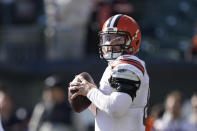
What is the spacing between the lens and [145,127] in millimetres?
4789

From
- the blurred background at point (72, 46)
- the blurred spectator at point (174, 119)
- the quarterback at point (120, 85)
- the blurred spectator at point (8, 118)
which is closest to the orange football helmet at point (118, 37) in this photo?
the quarterback at point (120, 85)

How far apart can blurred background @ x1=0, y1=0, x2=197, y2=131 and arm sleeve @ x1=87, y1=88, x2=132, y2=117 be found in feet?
17.9

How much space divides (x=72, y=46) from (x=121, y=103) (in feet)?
22.5

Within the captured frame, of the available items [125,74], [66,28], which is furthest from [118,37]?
[66,28]

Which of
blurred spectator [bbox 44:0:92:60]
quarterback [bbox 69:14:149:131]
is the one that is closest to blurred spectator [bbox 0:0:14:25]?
blurred spectator [bbox 44:0:92:60]

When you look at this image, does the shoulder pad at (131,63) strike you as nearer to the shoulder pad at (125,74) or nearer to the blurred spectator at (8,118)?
the shoulder pad at (125,74)

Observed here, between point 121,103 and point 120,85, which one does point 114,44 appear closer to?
point 120,85

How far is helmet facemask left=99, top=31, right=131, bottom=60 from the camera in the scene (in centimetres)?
468

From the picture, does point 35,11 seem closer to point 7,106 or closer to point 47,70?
point 47,70

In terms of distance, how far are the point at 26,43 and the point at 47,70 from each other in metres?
1.08

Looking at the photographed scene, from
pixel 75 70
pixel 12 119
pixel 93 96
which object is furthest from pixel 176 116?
pixel 93 96

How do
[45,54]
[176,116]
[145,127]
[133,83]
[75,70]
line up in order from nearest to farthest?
[133,83]
[145,127]
[176,116]
[75,70]
[45,54]

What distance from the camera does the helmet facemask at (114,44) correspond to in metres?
4.68

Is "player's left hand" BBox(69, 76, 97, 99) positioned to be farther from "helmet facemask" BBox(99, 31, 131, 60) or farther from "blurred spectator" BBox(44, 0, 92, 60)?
"blurred spectator" BBox(44, 0, 92, 60)
